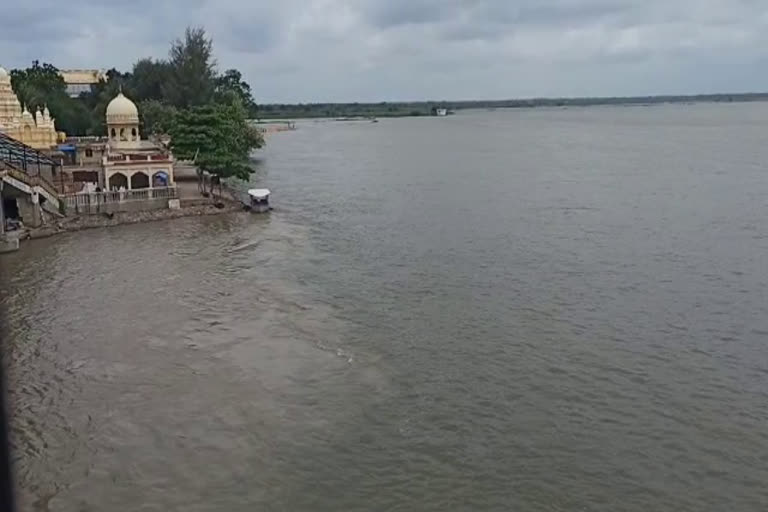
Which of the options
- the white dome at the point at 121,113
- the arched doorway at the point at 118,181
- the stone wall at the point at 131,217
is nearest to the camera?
the stone wall at the point at 131,217

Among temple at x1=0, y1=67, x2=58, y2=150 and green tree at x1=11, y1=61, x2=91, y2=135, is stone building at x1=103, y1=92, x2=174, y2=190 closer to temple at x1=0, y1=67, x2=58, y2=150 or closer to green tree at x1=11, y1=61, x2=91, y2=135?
temple at x1=0, y1=67, x2=58, y2=150

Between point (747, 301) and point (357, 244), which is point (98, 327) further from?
point (747, 301)

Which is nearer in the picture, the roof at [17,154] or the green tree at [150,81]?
the roof at [17,154]

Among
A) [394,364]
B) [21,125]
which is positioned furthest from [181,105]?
[394,364]

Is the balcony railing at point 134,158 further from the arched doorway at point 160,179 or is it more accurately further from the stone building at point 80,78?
the stone building at point 80,78

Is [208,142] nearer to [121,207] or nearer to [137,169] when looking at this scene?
[137,169]

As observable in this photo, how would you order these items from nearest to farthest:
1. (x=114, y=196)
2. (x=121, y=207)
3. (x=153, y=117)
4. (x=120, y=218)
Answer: (x=120, y=218) < (x=121, y=207) < (x=114, y=196) < (x=153, y=117)

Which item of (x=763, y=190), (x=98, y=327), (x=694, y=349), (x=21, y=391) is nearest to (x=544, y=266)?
(x=694, y=349)

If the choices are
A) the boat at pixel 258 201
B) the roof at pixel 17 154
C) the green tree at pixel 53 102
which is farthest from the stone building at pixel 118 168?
the green tree at pixel 53 102
